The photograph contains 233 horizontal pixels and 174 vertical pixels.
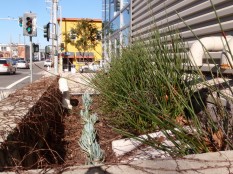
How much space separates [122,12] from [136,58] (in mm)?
13013

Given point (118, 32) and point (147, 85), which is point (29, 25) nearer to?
point (118, 32)

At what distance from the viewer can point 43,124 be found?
3895 millimetres

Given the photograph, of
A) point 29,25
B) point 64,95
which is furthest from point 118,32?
point 64,95

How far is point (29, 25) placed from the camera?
15.0 m

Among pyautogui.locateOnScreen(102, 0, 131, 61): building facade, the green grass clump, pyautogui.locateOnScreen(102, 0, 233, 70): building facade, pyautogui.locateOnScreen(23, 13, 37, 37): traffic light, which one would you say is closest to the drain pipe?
pyautogui.locateOnScreen(102, 0, 131, 61): building facade

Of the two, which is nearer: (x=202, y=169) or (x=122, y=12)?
(x=202, y=169)

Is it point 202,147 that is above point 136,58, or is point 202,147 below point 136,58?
below

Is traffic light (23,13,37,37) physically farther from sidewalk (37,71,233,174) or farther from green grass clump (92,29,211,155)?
sidewalk (37,71,233,174)

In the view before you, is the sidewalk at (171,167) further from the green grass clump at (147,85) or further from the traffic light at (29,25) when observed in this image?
the traffic light at (29,25)

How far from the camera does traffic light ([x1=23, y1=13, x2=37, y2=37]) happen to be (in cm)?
1464

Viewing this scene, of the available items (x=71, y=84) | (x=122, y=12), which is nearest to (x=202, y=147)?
(x=71, y=84)

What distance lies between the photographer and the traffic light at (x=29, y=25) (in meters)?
14.6

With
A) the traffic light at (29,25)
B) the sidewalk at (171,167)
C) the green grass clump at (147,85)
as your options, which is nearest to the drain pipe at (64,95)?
the green grass clump at (147,85)

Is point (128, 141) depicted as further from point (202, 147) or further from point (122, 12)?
point (122, 12)
